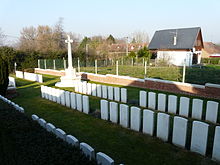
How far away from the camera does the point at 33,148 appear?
2.45 m

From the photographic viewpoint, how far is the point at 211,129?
15.2ft

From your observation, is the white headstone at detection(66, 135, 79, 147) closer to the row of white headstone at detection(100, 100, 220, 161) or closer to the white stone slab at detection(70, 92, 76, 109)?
the row of white headstone at detection(100, 100, 220, 161)

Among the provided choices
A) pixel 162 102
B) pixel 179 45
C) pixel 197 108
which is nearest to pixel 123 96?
pixel 162 102

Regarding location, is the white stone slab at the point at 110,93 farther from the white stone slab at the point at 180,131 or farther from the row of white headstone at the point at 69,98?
the white stone slab at the point at 180,131

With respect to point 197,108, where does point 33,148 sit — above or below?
above

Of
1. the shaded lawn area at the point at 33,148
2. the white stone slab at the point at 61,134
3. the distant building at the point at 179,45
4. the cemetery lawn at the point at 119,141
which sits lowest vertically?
the cemetery lawn at the point at 119,141

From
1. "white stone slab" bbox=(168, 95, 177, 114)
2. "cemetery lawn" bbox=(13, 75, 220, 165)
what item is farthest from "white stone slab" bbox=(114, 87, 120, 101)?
"white stone slab" bbox=(168, 95, 177, 114)

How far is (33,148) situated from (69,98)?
427 centimetres

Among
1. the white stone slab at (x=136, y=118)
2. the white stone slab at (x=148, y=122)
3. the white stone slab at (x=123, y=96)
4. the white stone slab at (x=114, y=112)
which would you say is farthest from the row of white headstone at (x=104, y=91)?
the white stone slab at (x=148, y=122)

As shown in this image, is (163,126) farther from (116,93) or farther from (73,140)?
(116,93)

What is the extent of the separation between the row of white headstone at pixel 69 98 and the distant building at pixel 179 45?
70.6 ft

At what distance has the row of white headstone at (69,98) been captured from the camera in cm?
606

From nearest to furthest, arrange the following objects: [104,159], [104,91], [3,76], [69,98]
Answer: [104,159], [69,98], [3,76], [104,91]

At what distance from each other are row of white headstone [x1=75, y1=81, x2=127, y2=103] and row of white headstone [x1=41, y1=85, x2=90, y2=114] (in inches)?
64.8
